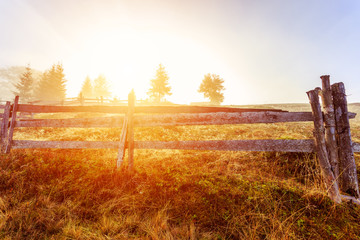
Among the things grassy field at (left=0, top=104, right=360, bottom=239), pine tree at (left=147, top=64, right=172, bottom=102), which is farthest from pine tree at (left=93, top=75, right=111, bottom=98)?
grassy field at (left=0, top=104, right=360, bottom=239)

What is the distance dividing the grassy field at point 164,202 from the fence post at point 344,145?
385 mm

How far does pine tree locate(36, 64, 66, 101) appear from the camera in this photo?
42562mm

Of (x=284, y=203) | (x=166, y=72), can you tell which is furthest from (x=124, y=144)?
(x=166, y=72)

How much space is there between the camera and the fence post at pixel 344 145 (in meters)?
2.85

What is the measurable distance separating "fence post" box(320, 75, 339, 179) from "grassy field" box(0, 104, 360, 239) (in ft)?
1.32

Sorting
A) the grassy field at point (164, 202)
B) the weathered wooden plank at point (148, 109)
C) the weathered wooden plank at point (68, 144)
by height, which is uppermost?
the weathered wooden plank at point (148, 109)

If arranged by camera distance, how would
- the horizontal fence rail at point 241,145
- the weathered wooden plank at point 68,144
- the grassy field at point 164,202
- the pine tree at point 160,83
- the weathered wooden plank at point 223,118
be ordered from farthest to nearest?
the pine tree at point 160,83, the weathered wooden plank at point 68,144, the weathered wooden plank at point 223,118, the horizontal fence rail at point 241,145, the grassy field at point 164,202

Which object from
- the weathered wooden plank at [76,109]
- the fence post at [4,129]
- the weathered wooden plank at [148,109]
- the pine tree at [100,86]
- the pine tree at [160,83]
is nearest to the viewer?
the weathered wooden plank at [148,109]

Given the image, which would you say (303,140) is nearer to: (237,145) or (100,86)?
(237,145)

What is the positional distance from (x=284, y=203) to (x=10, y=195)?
5.39m

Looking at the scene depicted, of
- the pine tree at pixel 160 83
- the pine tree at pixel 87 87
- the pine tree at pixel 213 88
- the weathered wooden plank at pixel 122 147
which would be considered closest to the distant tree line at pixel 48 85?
the pine tree at pixel 87 87

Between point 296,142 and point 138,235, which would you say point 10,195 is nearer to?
point 138,235

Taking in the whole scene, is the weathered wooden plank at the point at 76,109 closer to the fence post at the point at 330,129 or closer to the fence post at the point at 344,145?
the fence post at the point at 330,129

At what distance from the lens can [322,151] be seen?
2.91 meters
